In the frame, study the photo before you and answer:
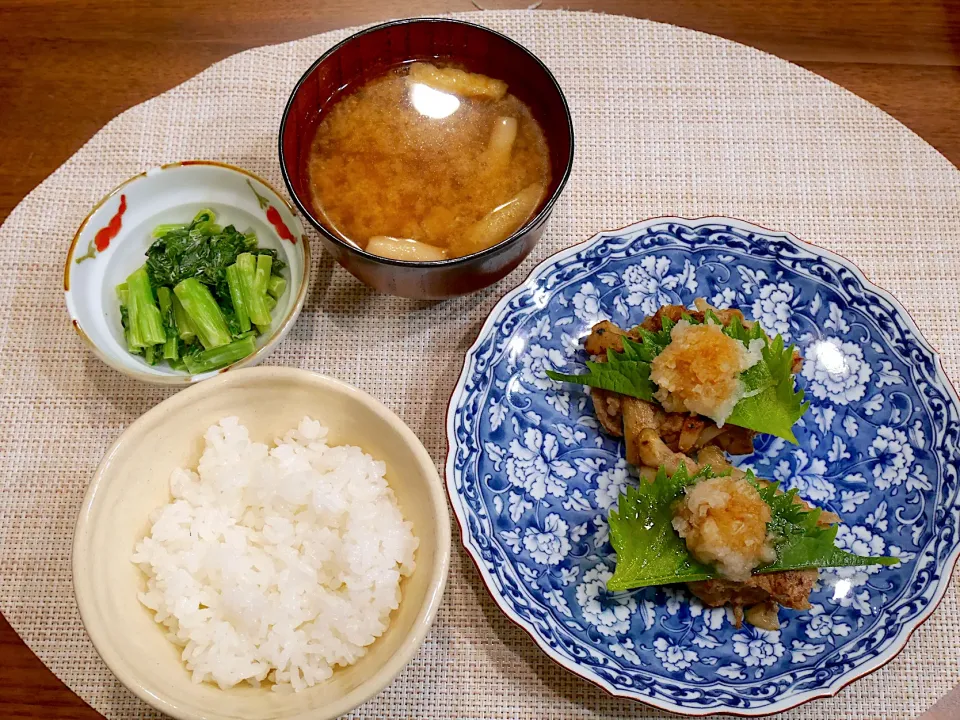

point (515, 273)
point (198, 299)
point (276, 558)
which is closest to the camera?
point (276, 558)

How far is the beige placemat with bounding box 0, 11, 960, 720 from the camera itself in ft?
7.32

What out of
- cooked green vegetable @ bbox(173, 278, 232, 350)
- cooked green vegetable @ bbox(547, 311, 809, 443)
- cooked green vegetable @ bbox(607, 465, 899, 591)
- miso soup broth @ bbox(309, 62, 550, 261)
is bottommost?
cooked green vegetable @ bbox(607, 465, 899, 591)

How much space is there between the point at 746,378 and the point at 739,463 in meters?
0.27

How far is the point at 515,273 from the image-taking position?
262cm

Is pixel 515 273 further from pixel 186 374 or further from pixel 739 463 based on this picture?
→ pixel 186 374

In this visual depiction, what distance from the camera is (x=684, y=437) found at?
2.28 m

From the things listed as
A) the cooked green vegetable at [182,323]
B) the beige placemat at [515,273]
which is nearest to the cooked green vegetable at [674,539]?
the beige placemat at [515,273]

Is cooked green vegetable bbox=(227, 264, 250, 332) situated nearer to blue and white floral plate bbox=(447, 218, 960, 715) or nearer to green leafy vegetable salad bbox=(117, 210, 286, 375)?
green leafy vegetable salad bbox=(117, 210, 286, 375)

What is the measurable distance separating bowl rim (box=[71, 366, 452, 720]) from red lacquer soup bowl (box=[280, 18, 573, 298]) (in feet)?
1.18

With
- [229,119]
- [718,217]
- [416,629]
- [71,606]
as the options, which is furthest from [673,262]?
[71,606]

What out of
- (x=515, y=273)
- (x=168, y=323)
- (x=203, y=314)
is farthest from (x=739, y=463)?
(x=168, y=323)

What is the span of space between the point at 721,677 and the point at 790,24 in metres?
2.31

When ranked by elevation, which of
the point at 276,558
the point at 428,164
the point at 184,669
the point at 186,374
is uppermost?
the point at 428,164

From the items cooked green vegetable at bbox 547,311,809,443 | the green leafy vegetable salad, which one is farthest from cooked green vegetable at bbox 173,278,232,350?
cooked green vegetable at bbox 547,311,809,443
